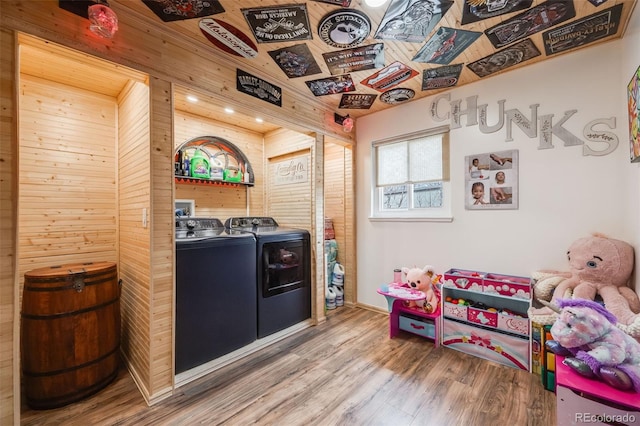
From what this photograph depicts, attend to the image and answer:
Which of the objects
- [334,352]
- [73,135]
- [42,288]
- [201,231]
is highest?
[73,135]

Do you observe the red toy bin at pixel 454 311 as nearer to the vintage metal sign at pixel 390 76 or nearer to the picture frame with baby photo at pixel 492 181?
the picture frame with baby photo at pixel 492 181

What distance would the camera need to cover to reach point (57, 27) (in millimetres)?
1492

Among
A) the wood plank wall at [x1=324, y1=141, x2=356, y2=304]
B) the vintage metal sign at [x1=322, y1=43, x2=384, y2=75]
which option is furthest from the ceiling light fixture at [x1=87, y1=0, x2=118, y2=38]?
the wood plank wall at [x1=324, y1=141, x2=356, y2=304]

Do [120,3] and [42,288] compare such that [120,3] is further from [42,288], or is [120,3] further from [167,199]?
[42,288]

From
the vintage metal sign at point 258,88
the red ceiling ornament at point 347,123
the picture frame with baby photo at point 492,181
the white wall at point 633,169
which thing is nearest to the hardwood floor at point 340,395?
the white wall at point 633,169

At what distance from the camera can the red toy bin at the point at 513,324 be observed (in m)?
2.13

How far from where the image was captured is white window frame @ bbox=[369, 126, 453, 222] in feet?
9.53

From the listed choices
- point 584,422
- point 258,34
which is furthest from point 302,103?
point 584,422

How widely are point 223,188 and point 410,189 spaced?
249cm

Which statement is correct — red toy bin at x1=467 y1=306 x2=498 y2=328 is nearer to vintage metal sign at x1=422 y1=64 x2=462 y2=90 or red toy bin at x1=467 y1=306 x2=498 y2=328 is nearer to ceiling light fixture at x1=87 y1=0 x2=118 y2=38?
vintage metal sign at x1=422 y1=64 x2=462 y2=90

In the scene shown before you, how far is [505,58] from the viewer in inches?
90.2

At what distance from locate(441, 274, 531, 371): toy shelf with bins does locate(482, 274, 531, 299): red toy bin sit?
0.08 feet

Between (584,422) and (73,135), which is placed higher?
(73,135)

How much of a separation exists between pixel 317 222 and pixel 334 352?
1392mm
